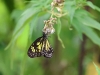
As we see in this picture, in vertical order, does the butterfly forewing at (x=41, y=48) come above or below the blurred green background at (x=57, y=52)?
above

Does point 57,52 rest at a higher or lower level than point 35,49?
lower

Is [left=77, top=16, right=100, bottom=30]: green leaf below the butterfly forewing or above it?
above

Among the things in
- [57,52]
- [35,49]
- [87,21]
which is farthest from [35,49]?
[57,52]

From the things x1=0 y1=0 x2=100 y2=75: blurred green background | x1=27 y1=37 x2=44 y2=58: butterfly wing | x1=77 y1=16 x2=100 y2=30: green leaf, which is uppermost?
x1=77 y1=16 x2=100 y2=30: green leaf

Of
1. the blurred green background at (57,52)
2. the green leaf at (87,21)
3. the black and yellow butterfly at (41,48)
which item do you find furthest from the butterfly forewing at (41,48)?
the blurred green background at (57,52)

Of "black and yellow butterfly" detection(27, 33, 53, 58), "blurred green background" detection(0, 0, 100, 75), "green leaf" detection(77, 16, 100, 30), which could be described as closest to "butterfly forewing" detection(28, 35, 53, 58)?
"black and yellow butterfly" detection(27, 33, 53, 58)

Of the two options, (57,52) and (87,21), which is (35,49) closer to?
(87,21)

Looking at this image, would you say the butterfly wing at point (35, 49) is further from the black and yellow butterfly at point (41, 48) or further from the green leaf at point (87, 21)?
the green leaf at point (87, 21)

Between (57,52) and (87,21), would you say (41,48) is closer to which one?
(87,21)

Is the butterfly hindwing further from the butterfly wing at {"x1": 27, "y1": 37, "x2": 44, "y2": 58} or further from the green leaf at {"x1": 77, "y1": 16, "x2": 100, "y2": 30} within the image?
the green leaf at {"x1": 77, "y1": 16, "x2": 100, "y2": 30}

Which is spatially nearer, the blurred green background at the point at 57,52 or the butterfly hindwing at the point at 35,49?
the butterfly hindwing at the point at 35,49

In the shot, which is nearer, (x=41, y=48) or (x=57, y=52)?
(x=41, y=48)
